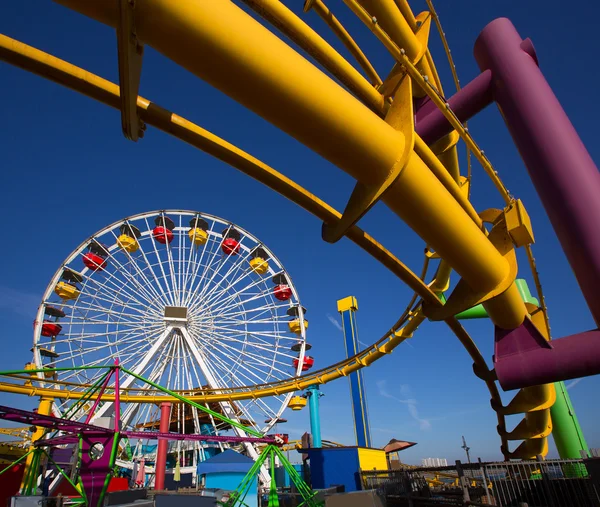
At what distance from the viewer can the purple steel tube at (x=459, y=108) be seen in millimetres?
3840

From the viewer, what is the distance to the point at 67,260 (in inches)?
832

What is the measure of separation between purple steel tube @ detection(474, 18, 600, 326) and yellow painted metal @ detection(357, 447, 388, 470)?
1458cm

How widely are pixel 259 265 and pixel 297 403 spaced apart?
831 cm

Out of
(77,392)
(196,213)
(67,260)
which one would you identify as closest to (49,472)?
(77,392)

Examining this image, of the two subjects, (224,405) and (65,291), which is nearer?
(224,405)

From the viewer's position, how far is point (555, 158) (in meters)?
3.14

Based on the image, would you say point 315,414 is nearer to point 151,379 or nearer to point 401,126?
point 151,379

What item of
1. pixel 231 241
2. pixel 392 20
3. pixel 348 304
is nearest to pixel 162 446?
pixel 231 241

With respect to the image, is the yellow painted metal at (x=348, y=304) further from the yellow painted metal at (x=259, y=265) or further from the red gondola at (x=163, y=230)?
the red gondola at (x=163, y=230)

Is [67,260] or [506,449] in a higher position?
[67,260]

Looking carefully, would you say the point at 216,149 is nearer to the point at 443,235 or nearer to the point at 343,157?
the point at 343,157

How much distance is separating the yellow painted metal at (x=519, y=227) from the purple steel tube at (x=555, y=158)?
2.12ft

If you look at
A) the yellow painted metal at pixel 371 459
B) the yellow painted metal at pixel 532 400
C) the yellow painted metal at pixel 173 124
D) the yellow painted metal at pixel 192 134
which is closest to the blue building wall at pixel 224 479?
the yellow painted metal at pixel 371 459

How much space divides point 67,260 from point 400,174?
22.8 metres
